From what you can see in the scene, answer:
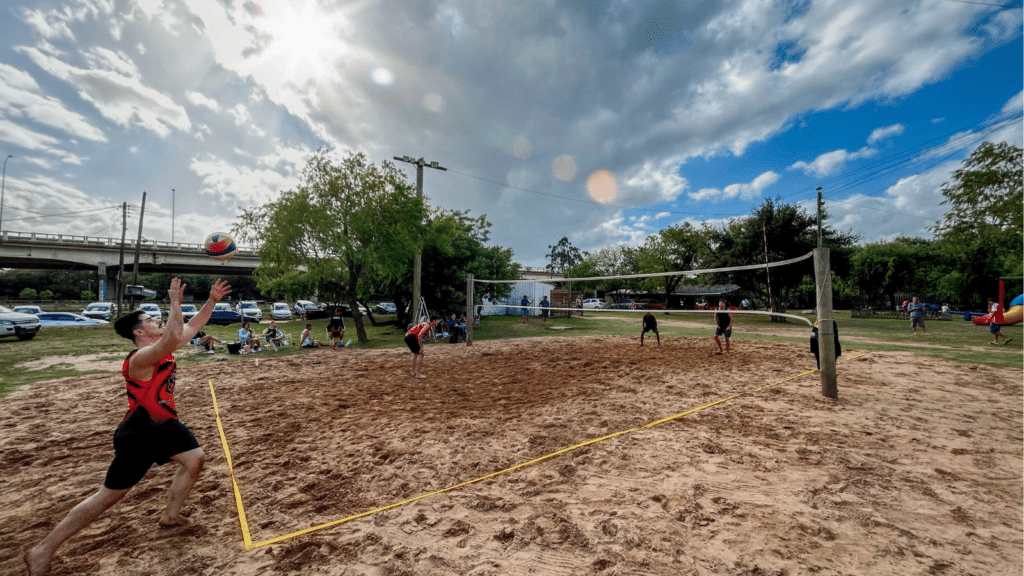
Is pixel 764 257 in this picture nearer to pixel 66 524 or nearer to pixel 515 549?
pixel 515 549

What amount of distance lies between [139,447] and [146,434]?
9 cm

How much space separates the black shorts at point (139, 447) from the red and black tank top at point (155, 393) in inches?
1.7

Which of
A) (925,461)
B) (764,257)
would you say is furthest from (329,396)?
(764,257)

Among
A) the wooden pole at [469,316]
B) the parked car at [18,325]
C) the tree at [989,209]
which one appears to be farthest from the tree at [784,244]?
the parked car at [18,325]

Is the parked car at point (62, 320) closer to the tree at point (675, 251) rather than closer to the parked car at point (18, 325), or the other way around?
the parked car at point (18, 325)

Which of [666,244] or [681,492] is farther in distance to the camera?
[666,244]

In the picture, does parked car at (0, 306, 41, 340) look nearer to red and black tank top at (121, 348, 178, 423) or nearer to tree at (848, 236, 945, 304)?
red and black tank top at (121, 348, 178, 423)

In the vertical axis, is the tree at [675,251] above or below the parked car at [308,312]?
above

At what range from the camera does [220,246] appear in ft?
44.6

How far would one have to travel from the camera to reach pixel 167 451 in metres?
2.87

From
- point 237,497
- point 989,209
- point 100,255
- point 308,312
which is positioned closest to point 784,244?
point 989,209

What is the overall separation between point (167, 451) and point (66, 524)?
62cm

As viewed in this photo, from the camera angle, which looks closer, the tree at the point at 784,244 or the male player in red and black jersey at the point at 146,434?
the male player in red and black jersey at the point at 146,434

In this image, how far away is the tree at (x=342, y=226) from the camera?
48.5ft
